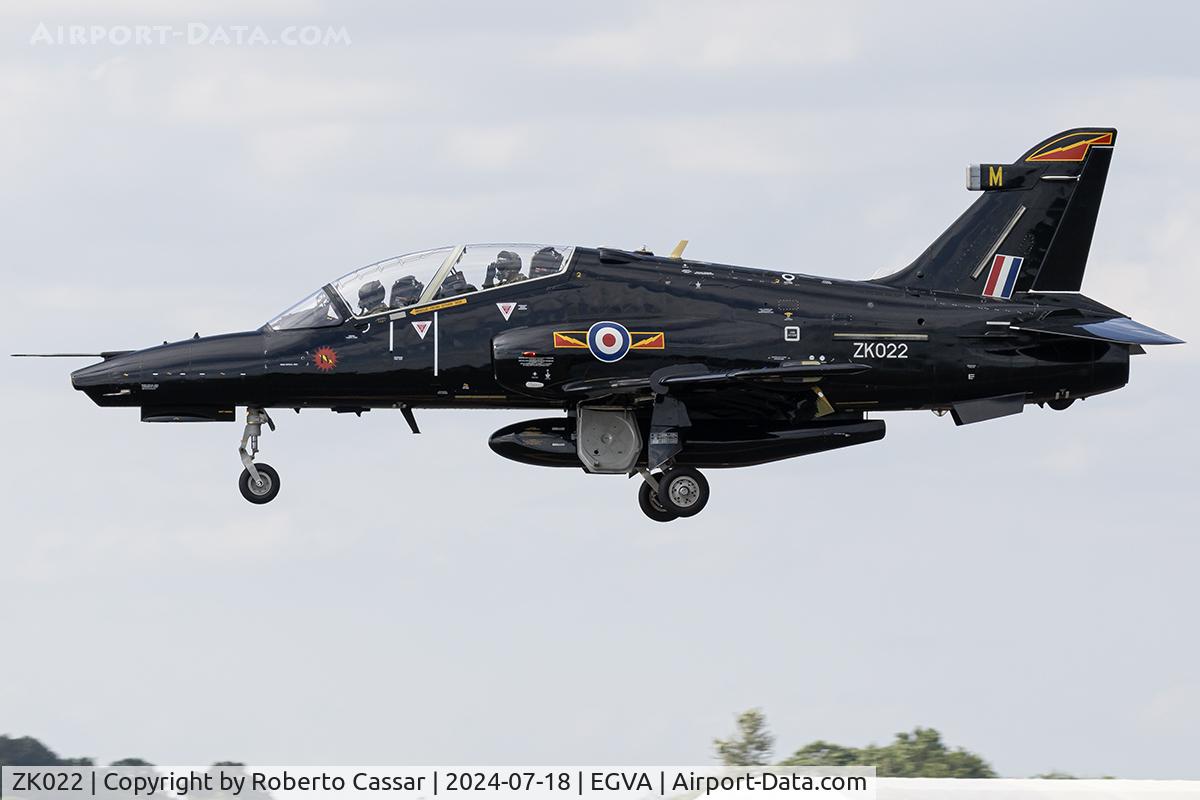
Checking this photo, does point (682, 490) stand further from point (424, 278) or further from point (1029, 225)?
point (1029, 225)

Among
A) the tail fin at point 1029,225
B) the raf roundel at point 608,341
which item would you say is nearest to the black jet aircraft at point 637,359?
the raf roundel at point 608,341

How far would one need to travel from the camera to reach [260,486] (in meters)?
31.5

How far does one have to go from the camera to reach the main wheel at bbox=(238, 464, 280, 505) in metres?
31.4

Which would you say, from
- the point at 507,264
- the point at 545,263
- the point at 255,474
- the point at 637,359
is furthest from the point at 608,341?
the point at 255,474

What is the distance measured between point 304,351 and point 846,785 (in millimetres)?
12663

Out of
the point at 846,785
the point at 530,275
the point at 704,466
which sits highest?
the point at 530,275

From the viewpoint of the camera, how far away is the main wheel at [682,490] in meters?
31.5

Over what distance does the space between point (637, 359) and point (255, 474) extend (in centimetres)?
591

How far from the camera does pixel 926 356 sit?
105 feet

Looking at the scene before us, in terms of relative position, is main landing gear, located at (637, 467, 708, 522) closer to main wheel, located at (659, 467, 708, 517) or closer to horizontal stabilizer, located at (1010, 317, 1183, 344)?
main wheel, located at (659, 467, 708, 517)

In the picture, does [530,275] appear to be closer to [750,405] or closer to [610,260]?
[610,260]

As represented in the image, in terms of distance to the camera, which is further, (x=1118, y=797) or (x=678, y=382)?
(x=1118, y=797)

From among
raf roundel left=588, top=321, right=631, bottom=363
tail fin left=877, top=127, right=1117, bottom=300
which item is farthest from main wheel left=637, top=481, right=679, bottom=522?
tail fin left=877, top=127, right=1117, bottom=300

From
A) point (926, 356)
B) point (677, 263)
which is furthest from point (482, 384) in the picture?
point (926, 356)
